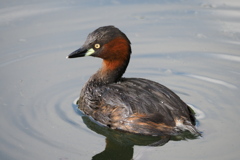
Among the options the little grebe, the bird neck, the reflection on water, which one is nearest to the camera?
Result: the reflection on water

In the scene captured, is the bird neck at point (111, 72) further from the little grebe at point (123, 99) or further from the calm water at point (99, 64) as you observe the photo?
the calm water at point (99, 64)

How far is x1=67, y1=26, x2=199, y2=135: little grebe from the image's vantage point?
6.76 m

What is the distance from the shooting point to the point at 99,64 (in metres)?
8.73

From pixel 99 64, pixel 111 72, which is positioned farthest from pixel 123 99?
pixel 99 64

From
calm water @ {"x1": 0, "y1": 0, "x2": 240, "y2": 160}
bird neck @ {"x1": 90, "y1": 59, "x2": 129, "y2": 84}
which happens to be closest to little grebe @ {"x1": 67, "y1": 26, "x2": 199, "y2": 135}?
bird neck @ {"x1": 90, "y1": 59, "x2": 129, "y2": 84}

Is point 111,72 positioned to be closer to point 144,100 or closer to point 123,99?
point 123,99

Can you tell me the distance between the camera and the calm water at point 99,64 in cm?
661

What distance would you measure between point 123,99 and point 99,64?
6.14ft

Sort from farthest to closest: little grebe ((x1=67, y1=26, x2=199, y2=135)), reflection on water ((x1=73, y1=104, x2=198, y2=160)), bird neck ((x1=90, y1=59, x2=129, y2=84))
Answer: bird neck ((x1=90, y1=59, x2=129, y2=84)) < little grebe ((x1=67, y1=26, x2=199, y2=135)) < reflection on water ((x1=73, y1=104, x2=198, y2=160))

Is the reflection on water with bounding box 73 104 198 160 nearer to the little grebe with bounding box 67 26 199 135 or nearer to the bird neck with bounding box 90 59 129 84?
the little grebe with bounding box 67 26 199 135

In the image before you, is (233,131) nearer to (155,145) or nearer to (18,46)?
(155,145)

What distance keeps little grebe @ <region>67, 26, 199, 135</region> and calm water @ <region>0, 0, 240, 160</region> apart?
17 cm

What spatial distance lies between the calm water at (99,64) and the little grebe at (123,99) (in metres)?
0.17

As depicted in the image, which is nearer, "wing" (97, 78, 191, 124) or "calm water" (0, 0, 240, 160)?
"calm water" (0, 0, 240, 160)
